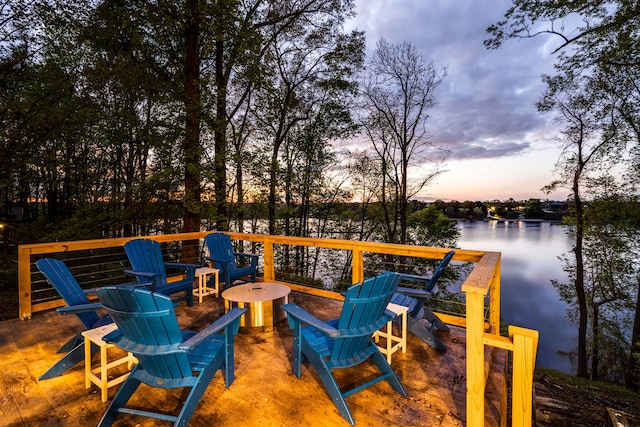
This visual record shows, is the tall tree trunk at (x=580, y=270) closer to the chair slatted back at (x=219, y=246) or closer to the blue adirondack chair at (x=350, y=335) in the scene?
the blue adirondack chair at (x=350, y=335)

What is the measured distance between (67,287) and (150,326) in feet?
4.51

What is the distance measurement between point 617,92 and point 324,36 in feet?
30.2

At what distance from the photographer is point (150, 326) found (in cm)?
153

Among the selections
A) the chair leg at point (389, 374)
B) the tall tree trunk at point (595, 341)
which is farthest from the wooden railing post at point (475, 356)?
the tall tree trunk at point (595, 341)

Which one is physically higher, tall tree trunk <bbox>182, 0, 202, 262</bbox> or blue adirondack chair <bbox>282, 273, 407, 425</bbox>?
tall tree trunk <bbox>182, 0, 202, 262</bbox>

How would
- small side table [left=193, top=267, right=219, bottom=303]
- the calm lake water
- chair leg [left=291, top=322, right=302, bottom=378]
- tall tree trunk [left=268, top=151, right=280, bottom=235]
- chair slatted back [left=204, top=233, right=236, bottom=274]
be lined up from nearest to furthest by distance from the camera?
chair leg [left=291, top=322, right=302, bottom=378] < small side table [left=193, top=267, right=219, bottom=303] < chair slatted back [left=204, top=233, right=236, bottom=274] < tall tree trunk [left=268, top=151, right=280, bottom=235] < the calm lake water

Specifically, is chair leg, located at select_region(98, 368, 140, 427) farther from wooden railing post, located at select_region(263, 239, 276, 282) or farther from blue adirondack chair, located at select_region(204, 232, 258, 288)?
wooden railing post, located at select_region(263, 239, 276, 282)

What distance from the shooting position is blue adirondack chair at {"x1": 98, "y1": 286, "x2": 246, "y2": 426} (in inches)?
59.9

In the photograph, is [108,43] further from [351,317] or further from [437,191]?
[437,191]

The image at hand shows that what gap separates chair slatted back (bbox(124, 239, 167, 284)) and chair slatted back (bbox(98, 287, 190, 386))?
1988mm

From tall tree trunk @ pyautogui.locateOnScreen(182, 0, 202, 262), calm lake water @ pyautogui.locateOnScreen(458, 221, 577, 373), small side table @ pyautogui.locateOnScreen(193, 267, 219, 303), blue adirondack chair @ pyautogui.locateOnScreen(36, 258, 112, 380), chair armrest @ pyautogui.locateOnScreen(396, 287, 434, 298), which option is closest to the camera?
blue adirondack chair @ pyautogui.locateOnScreen(36, 258, 112, 380)

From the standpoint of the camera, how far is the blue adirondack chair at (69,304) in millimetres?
2136

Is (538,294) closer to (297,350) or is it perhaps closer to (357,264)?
(357,264)

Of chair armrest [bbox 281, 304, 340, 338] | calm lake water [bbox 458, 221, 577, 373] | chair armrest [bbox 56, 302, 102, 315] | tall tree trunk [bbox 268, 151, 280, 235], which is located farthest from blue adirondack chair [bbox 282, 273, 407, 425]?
calm lake water [bbox 458, 221, 577, 373]
